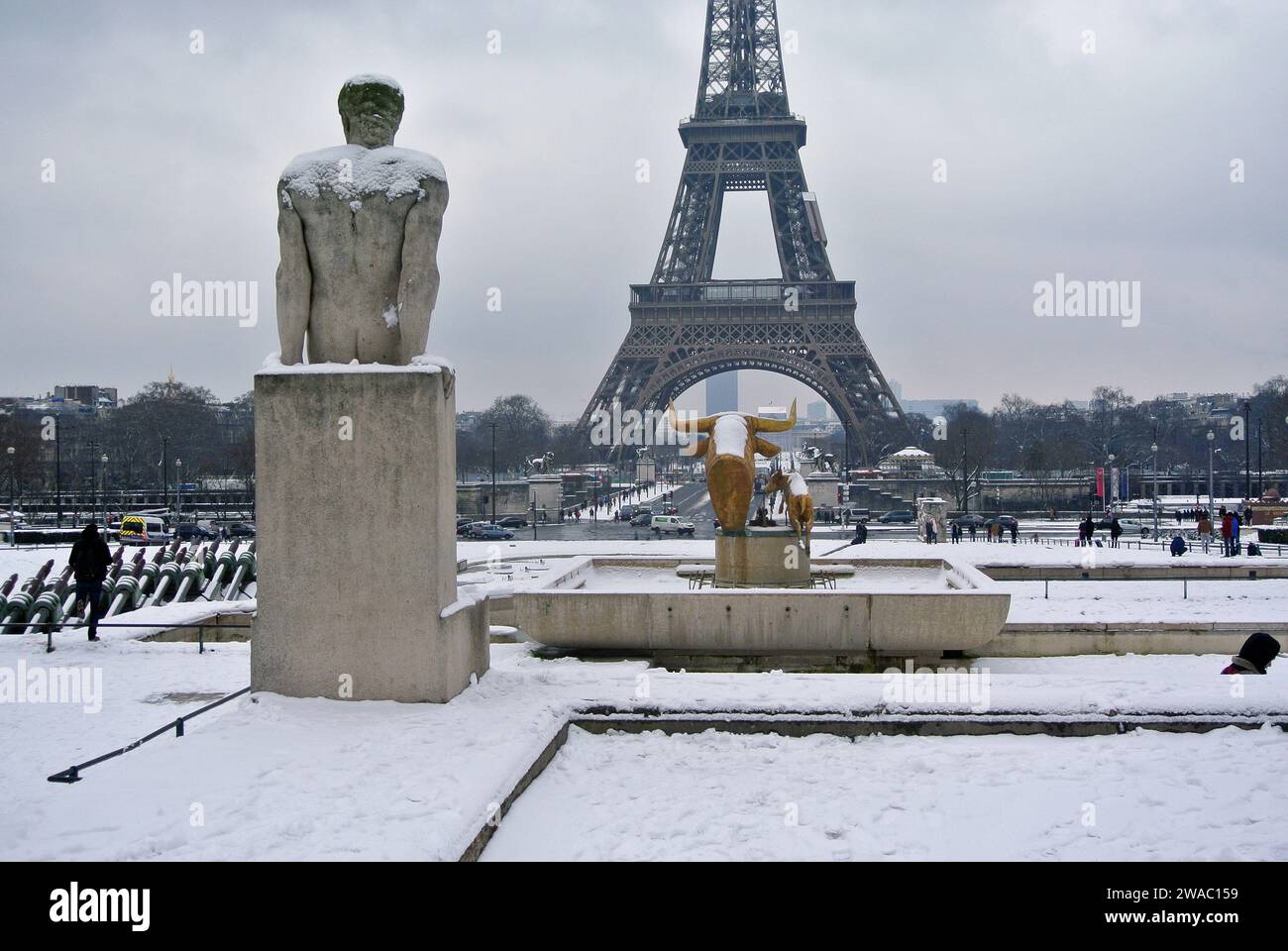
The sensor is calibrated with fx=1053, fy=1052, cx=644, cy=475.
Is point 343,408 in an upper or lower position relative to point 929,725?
upper

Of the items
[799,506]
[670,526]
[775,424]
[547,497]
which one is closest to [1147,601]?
[799,506]

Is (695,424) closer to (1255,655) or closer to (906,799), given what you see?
(1255,655)

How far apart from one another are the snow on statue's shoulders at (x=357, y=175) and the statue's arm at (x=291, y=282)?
0.17 meters

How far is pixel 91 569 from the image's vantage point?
1262cm

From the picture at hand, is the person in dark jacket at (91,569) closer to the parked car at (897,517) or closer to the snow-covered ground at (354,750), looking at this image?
the snow-covered ground at (354,750)

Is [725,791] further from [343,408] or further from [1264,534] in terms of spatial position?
[1264,534]

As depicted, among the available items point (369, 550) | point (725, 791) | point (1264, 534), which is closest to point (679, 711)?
point (725, 791)

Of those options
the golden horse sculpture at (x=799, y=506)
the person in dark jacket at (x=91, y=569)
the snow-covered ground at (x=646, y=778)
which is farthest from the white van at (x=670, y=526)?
the snow-covered ground at (x=646, y=778)

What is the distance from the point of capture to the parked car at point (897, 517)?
175ft

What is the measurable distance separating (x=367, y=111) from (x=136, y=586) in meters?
13.5
